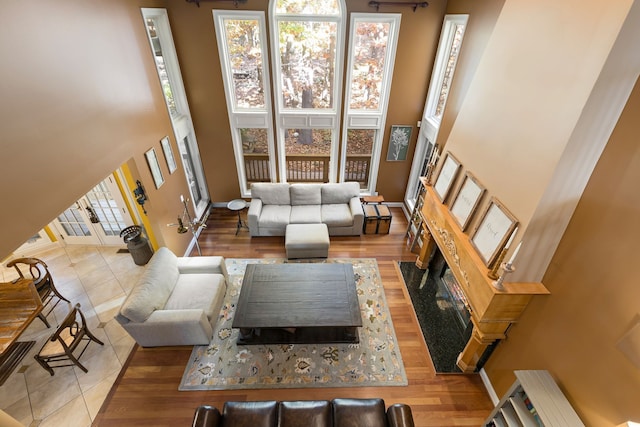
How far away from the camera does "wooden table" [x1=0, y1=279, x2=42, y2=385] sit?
10.7 feet

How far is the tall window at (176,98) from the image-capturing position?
179 inches

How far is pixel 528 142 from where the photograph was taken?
253cm

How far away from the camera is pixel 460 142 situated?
361cm

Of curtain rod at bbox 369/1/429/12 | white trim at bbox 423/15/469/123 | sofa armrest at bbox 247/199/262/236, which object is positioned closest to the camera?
white trim at bbox 423/15/469/123

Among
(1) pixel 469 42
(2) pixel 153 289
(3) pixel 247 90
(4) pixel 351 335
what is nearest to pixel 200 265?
(2) pixel 153 289

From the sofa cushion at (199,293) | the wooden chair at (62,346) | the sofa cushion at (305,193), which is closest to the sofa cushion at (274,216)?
the sofa cushion at (305,193)

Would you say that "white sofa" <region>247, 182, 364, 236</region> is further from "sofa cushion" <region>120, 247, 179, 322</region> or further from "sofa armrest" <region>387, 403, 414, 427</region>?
"sofa armrest" <region>387, 403, 414, 427</region>

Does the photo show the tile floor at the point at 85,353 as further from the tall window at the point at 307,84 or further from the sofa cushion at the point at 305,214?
the tall window at the point at 307,84

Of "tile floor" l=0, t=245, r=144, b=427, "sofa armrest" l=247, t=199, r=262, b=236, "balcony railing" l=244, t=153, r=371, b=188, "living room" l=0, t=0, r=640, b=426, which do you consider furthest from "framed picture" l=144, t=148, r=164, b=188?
"balcony railing" l=244, t=153, r=371, b=188

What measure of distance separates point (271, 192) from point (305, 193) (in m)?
0.70

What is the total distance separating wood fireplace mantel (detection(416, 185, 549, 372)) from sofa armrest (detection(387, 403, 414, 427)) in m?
1.12

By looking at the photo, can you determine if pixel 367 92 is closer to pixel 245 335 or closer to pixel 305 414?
pixel 245 335

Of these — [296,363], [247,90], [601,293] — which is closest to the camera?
[601,293]

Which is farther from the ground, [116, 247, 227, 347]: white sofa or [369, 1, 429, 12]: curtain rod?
[369, 1, 429, 12]: curtain rod
